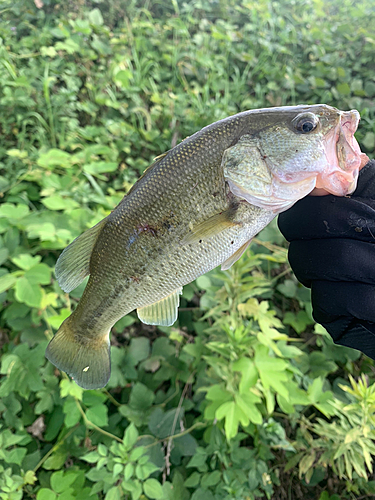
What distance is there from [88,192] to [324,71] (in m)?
3.14

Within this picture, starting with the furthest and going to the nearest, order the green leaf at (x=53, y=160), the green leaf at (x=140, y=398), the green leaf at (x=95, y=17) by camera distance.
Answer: the green leaf at (x=95, y=17), the green leaf at (x=53, y=160), the green leaf at (x=140, y=398)

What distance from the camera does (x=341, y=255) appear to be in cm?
104

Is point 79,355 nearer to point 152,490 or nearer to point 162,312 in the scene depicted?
point 162,312

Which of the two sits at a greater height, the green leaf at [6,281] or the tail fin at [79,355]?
the green leaf at [6,281]

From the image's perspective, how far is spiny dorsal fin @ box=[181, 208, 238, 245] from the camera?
3.33 ft

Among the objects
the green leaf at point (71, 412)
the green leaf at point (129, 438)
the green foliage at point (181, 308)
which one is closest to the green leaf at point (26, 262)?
the green foliage at point (181, 308)

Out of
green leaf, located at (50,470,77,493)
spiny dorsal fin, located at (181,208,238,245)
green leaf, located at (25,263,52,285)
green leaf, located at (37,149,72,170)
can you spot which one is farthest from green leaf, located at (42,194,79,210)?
green leaf, located at (50,470,77,493)

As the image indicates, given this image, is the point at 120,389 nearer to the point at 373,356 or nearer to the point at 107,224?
the point at 107,224

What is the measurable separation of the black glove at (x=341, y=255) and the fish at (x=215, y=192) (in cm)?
11

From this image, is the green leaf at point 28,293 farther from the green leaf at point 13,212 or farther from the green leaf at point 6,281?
the green leaf at point 13,212

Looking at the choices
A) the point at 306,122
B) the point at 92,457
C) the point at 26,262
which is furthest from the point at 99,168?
the point at 92,457

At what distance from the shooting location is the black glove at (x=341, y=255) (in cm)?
104

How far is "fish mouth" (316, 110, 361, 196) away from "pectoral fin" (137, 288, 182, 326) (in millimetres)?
669

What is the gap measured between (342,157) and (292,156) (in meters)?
0.15
